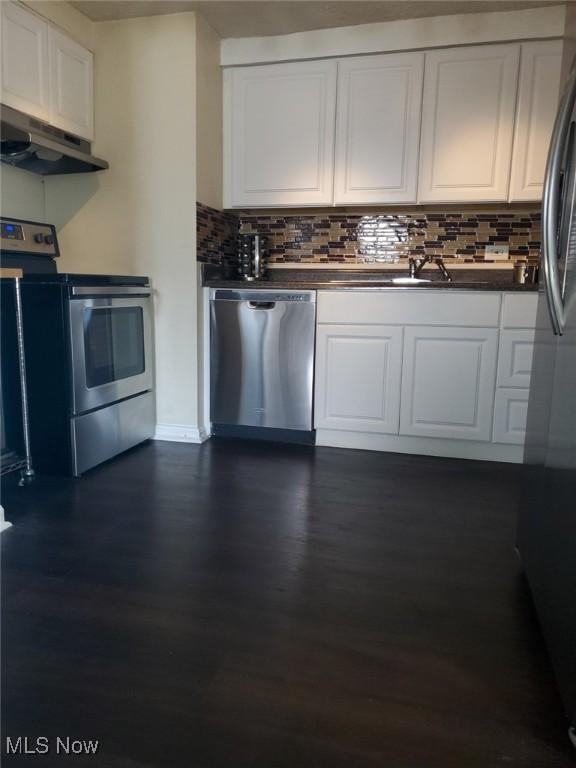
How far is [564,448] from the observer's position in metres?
1.14

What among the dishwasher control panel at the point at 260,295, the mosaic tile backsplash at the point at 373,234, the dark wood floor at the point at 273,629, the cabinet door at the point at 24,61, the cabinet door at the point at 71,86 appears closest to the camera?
the dark wood floor at the point at 273,629

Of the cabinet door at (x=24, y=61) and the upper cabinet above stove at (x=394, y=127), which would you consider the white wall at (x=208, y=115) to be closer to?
the upper cabinet above stove at (x=394, y=127)

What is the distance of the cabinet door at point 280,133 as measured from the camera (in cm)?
292

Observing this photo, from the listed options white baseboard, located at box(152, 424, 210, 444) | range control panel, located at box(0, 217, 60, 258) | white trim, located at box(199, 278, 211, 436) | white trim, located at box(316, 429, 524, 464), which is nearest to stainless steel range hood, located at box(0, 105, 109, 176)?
range control panel, located at box(0, 217, 60, 258)

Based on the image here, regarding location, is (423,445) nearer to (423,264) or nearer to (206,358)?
(423,264)

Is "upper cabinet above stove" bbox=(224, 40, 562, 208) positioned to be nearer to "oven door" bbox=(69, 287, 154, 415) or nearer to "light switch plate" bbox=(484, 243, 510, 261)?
"light switch plate" bbox=(484, 243, 510, 261)

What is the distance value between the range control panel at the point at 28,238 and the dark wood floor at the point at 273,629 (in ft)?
3.69

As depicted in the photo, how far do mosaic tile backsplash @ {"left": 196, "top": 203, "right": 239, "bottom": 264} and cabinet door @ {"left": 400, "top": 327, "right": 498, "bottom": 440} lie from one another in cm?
115

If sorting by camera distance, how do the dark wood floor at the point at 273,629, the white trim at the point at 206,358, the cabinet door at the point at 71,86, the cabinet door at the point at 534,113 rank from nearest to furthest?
the dark wood floor at the point at 273,629, the cabinet door at the point at 71,86, the cabinet door at the point at 534,113, the white trim at the point at 206,358

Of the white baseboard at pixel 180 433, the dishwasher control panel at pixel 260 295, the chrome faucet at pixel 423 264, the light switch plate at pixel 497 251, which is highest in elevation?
the light switch plate at pixel 497 251

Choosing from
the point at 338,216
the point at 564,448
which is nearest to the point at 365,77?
the point at 338,216

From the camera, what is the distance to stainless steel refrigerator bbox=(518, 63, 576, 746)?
1073 mm

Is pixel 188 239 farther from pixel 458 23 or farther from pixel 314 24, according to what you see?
pixel 458 23

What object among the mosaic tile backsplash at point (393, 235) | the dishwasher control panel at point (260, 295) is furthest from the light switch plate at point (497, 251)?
the dishwasher control panel at point (260, 295)
